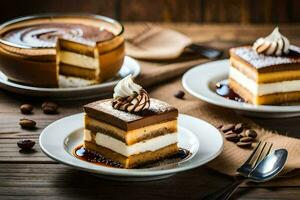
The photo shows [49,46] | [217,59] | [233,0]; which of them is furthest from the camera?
[233,0]

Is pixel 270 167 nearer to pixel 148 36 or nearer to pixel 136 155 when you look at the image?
pixel 136 155

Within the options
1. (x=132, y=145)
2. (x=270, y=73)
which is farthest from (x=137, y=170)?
(x=270, y=73)

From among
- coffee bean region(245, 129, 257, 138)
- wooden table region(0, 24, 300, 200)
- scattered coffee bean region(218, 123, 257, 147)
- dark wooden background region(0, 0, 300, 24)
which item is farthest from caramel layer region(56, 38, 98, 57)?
dark wooden background region(0, 0, 300, 24)

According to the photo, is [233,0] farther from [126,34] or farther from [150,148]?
[150,148]

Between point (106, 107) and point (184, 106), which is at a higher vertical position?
point (106, 107)

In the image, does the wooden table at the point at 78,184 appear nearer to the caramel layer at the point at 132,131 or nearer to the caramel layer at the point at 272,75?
the caramel layer at the point at 132,131

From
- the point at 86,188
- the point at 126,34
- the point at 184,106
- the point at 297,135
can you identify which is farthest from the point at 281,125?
the point at 126,34

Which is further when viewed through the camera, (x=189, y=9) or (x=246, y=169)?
(x=189, y=9)
